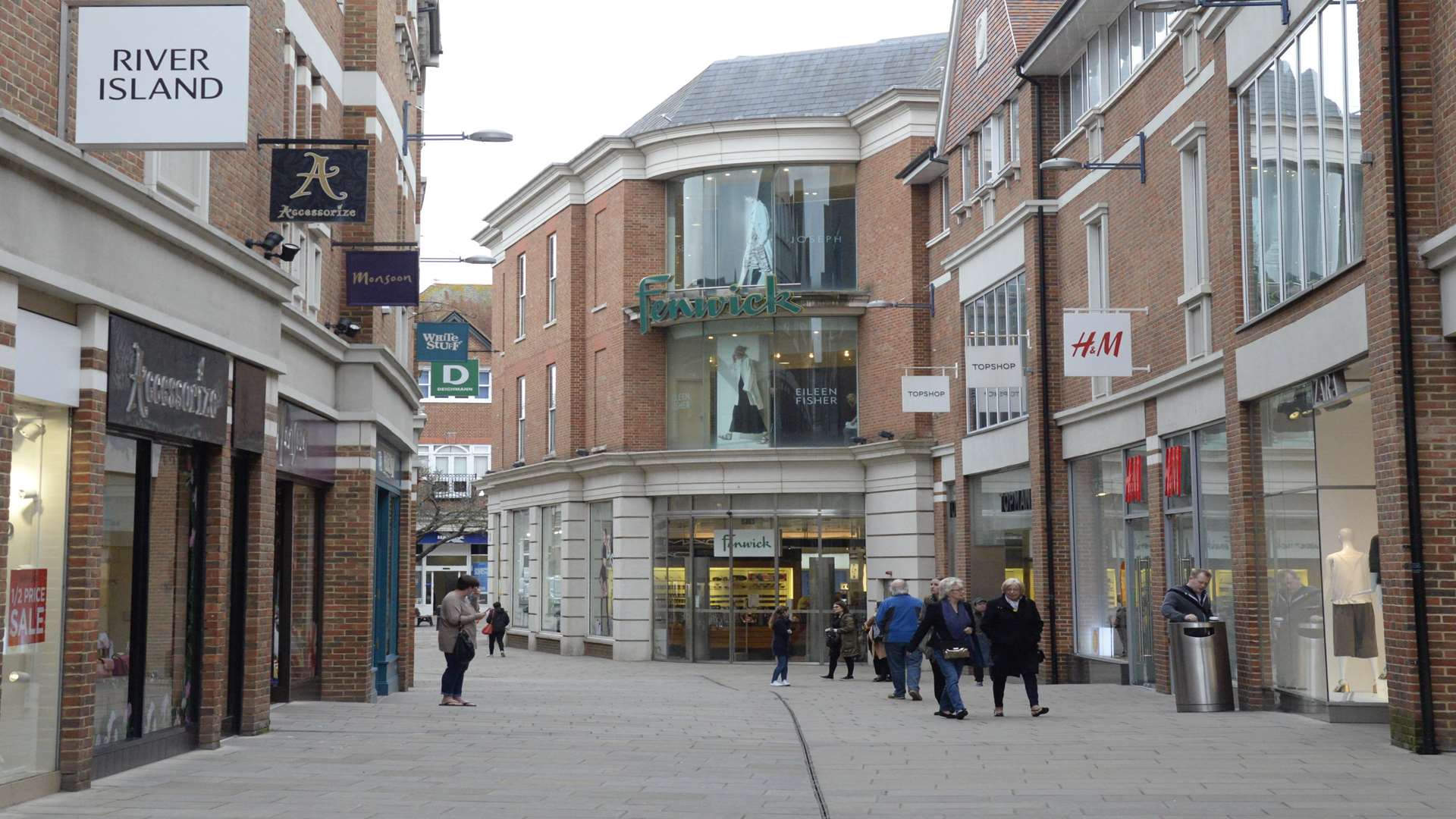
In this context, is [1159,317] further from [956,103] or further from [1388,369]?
[956,103]

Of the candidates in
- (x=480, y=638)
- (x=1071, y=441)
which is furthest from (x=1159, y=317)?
(x=480, y=638)

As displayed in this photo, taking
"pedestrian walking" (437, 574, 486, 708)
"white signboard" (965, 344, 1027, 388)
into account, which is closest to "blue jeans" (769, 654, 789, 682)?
"white signboard" (965, 344, 1027, 388)

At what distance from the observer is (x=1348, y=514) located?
16422 mm

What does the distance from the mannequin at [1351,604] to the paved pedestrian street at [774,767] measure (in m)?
0.72

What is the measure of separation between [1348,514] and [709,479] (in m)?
22.4

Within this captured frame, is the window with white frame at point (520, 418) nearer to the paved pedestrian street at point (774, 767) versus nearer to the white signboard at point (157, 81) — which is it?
the paved pedestrian street at point (774, 767)

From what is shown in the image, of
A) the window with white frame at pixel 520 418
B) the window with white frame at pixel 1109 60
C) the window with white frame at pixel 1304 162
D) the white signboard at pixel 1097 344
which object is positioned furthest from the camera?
the window with white frame at pixel 520 418

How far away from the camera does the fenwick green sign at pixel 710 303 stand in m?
36.8

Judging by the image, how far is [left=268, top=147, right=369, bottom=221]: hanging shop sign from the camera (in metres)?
16.3

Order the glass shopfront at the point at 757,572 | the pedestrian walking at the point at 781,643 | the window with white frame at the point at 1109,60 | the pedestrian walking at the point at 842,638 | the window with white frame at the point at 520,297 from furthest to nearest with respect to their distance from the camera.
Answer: the window with white frame at the point at 520,297, the glass shopfront at the point at 757,572, the pedestrian walking at the point at 842,638, the pedestrian walking at the point at 781,643, the window with white frame at the point at 1109,60

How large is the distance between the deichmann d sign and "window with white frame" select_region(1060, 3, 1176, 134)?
10.7m

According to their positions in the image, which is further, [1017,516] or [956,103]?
[956,103]

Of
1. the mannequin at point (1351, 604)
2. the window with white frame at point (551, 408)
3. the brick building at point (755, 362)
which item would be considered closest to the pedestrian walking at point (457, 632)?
the mannequin at point (1351, 604)

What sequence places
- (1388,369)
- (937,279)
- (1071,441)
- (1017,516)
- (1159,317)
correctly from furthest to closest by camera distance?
(937,279) < (1017,516) < (1071,441) < (1159,317) < (1388,369)
